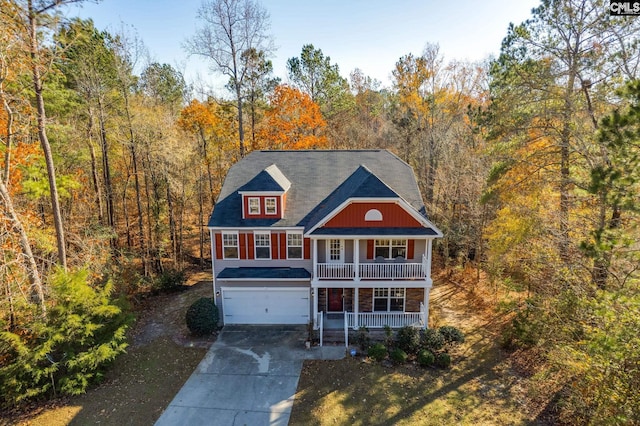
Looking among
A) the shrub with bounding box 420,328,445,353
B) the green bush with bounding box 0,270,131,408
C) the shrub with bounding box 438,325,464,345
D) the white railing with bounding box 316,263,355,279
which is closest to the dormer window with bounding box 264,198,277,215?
the white railing with bounding box 316,263,355,279

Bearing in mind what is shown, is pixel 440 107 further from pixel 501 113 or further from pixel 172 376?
pixel 172 376

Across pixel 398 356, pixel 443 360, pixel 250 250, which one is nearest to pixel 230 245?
pixel 250 250

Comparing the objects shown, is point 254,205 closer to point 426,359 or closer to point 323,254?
point 323,254

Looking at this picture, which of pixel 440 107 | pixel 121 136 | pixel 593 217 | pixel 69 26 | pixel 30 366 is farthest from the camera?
pixel 440 107

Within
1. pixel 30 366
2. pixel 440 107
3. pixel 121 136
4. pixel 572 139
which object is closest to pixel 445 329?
pixel 572 139

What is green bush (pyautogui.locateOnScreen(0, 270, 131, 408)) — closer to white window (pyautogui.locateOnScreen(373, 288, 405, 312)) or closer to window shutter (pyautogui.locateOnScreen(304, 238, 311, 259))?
window shutter (pyautogui.locateOnScreen(304, 238, 311, 259))

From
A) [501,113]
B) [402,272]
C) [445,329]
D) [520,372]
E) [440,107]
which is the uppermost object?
[440,107]
